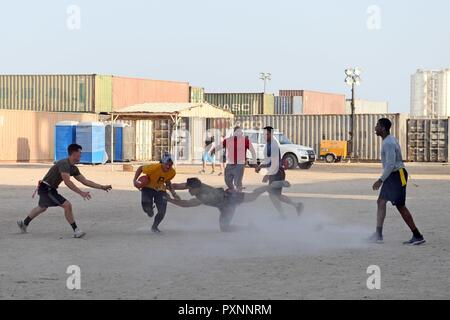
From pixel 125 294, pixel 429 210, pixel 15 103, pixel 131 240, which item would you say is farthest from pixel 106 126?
pixel 125 294

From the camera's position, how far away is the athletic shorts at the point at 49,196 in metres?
13.9

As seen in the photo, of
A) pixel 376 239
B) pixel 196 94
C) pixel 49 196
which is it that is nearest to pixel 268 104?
pixel 196 94

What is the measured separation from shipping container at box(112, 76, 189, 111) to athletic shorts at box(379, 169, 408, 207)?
49280 millimetres

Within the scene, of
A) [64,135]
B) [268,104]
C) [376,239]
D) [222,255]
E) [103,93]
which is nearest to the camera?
[222,255]

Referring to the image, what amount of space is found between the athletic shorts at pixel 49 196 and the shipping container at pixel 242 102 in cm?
5896

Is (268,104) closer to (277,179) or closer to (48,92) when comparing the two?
(48,92)

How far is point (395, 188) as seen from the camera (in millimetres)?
12977

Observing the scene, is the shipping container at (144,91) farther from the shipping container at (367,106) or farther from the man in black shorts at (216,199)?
the man in black shorts at (216,199)

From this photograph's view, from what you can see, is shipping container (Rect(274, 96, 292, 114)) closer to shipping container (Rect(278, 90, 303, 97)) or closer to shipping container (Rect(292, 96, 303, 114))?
shipping container (Rect(292, 96, 303, 114))

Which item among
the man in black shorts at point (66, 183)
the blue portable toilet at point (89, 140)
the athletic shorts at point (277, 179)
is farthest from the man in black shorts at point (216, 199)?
the blue portable toilet at point (89, 140)

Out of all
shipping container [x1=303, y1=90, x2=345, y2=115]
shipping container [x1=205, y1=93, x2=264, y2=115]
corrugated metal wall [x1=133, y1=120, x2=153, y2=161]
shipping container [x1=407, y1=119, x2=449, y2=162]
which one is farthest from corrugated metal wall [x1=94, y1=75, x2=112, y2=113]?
shipping container [x1=303, y1=90, x2=345, y2=115]

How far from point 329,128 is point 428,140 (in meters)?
5.84

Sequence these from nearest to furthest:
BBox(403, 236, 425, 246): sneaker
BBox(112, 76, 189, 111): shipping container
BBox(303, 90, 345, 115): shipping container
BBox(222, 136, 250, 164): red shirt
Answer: BBox(403, 236, 425, 246): sneaker
BBox(222, 136, 250, 164): red shirt
BBox(112, 76, 189, 111): shipping container
BBox(303, 90, 345, 115): shipping container

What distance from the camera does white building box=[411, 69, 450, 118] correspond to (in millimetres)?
Answer: 147625
